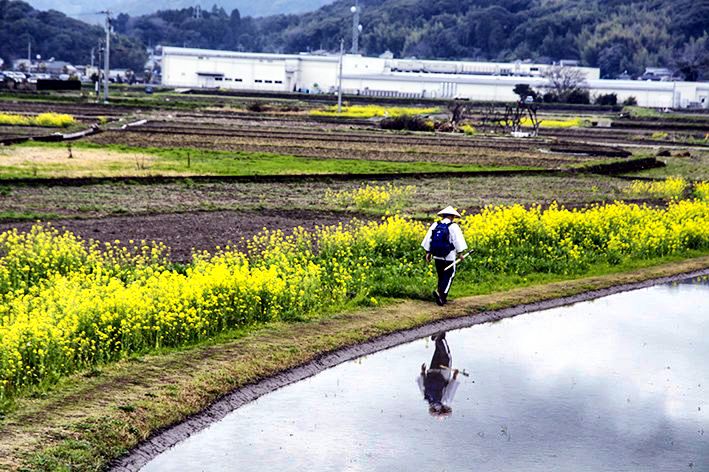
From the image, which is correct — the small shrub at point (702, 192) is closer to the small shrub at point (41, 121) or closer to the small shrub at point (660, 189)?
the small shrub at point (660, 189)

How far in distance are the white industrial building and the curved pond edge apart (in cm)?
11112

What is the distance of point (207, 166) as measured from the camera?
120ft

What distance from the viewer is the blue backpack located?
16734mm

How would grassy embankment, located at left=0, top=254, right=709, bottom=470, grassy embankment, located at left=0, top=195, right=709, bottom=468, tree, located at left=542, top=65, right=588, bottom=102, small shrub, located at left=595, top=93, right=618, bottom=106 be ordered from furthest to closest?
tree, located at left=542, top=65, right=588, bottom=102 < small shrub, located at left=595, top=93, right=618, bottom=106 < grassy embankment, located at left=0, top=195, right=709, bottom=468 < grassy embankment, located at left=0, top=254, right=709, bottom=470

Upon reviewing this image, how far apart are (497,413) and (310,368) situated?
270cm

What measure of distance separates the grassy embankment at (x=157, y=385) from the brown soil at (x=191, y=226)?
4638mm

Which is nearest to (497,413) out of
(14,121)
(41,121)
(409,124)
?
(41,121)

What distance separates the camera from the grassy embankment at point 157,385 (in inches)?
412

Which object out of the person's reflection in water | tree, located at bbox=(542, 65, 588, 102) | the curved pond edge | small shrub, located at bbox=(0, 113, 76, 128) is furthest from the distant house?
the person's reflection in water

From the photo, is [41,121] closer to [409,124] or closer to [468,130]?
[409,124]

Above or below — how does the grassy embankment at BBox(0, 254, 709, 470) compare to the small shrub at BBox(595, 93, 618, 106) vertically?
below

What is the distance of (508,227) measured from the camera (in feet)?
73.7

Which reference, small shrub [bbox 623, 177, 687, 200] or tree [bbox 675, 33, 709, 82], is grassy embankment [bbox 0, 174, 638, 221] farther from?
tree [bbox 675, 33, 709, 82]

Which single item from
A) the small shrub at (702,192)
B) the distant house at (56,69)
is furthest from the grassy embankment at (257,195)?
the distant house at (56,69)
